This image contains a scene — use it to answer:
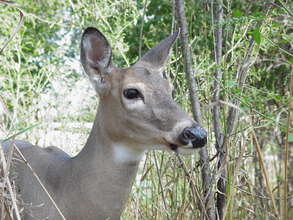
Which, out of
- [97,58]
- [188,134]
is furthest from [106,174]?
[97,58]

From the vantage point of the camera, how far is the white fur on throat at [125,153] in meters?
2.95

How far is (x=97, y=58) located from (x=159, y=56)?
475mm

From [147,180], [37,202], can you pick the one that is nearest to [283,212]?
[37,202]

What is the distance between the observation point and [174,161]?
3510 mm

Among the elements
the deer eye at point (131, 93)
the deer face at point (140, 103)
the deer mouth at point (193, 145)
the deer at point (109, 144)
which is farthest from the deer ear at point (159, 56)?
the deer mouth at point (193, 145)

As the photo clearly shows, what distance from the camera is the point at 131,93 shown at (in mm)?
2975

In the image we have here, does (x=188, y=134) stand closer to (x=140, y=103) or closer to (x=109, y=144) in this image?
(x=140, y=103)

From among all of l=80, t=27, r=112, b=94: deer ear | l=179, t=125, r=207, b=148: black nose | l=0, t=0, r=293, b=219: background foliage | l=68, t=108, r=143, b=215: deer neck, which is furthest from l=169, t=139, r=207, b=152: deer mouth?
l=80, t=27, r=112, b=94: deer ear

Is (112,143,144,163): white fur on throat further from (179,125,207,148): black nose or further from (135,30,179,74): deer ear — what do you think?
(135,30,179,74): deer ear

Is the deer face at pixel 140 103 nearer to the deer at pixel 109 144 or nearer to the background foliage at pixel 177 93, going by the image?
the deer at pixel 109 144

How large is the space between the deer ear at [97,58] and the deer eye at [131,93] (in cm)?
21

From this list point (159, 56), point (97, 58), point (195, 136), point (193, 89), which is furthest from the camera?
point (159, 56)

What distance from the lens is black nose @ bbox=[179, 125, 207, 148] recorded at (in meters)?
2.49

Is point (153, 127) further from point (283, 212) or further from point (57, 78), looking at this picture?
point (57, 78)
